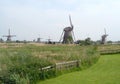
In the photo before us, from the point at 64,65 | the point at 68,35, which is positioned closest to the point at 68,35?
the point at 68,35

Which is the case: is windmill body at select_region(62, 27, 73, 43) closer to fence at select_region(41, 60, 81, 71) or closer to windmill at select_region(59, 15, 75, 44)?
windmill at select_region(59, 15, 75, 44)

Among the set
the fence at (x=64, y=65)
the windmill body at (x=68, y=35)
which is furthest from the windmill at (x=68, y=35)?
the fence at (x=64, y=65)

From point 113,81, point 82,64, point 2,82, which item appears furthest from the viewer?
point 82,64

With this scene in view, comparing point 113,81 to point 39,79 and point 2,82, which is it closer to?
point 39,79

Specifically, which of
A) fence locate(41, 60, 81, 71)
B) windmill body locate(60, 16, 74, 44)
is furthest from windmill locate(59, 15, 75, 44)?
fence locate(41, 60, 81, 71)

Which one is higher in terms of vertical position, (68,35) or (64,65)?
(68,35)

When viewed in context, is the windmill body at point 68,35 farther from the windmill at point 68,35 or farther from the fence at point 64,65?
the fence at point 64,65

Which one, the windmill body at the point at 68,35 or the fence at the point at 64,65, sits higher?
the windmill body at the point at 68,35

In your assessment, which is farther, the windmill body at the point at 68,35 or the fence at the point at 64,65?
the windmill body at the point at 68,35

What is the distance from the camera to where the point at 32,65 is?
62.0ft

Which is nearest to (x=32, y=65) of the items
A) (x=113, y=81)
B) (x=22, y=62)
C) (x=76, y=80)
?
(x=22, y=62)

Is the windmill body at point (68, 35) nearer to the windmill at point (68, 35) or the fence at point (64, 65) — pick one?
the windmill at point (68, 35)

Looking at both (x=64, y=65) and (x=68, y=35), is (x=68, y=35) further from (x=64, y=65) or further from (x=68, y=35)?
(x=64, y=65)

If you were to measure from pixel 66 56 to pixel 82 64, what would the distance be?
5.86ft
